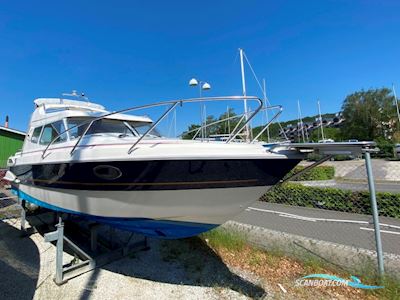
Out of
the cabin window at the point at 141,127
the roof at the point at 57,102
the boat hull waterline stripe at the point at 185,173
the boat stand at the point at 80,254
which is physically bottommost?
the boat stand at the point at 80,254

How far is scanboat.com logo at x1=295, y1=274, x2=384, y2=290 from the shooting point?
3.20 m

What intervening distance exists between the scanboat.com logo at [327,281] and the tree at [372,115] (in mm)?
42376

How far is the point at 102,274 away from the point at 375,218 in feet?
12.4

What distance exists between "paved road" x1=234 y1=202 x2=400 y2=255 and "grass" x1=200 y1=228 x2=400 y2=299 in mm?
1450

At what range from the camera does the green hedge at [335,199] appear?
6.61m

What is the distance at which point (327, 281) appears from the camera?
11.0ft

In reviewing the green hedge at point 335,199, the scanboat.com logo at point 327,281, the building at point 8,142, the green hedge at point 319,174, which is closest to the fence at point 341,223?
the green hedge at point 335,199

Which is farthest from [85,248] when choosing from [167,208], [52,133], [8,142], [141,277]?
[8,142]

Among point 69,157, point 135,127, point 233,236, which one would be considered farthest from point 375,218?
point 69,157

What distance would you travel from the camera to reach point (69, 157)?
3.37 metres

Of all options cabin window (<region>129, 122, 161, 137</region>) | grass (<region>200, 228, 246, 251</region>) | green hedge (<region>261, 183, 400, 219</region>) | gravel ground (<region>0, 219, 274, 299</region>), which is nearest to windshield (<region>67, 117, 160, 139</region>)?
cabin window (<region>129, 122, 161, 137</region>)

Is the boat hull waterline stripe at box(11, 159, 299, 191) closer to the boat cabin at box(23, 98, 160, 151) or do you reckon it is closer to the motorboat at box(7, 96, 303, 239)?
the motorboat at box(7, 96, 303, 239)

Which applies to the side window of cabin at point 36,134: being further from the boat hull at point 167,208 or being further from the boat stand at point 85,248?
the boat hull at point 167,208

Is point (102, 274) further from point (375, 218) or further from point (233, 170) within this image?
point (375, 218)
